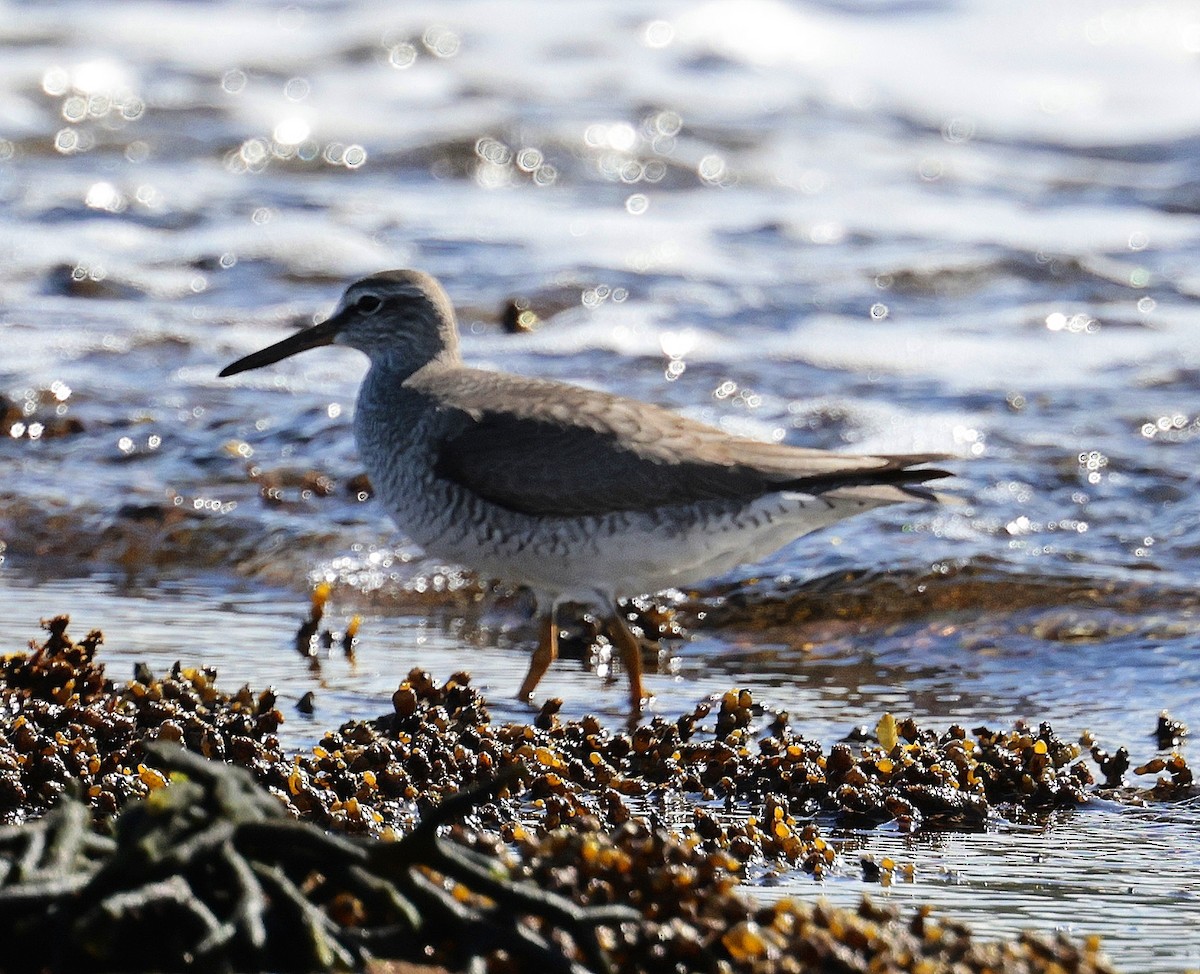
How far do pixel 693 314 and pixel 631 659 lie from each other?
6.18 metres

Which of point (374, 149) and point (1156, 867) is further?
point (374, 149)

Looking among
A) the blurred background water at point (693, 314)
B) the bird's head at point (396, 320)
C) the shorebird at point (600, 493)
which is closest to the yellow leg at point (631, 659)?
the shorebird at point (600, 493)

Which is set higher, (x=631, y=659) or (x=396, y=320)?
(x=396, y=320)

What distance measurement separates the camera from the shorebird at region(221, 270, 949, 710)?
19.5 ft

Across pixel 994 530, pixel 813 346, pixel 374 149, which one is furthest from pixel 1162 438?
pixel 374 149

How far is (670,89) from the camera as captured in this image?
18.5 metres

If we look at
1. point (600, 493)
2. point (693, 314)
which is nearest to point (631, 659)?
point (600, 493)

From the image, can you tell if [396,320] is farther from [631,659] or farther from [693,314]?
[693,314]

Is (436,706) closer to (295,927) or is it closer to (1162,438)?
(295,927)

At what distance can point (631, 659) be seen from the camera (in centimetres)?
587

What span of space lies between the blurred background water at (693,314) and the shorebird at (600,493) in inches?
13.2

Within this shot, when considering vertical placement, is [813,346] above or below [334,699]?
above

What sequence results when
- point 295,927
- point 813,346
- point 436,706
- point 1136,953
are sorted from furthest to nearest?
1. point 813,346
2. point 436,706
3. point 1136,953
4. point 295,927

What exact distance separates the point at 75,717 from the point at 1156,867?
8.92ft
